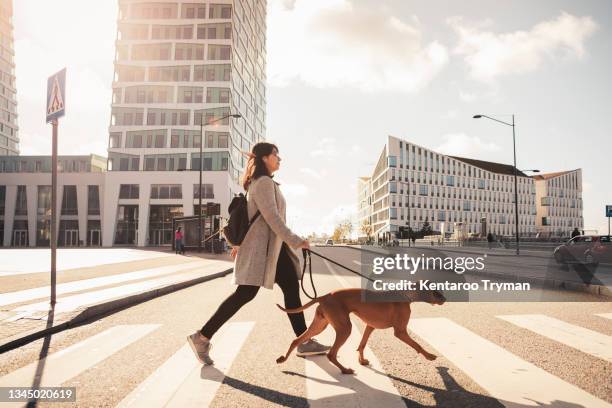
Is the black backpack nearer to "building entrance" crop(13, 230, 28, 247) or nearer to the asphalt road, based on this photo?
the asphalt road

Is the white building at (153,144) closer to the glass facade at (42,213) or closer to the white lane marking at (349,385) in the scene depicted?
the glass facade at (42,213)

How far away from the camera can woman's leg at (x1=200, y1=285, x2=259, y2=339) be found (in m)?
4.17

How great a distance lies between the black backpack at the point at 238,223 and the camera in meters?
4.23

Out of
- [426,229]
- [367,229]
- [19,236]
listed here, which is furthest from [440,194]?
[19,236]

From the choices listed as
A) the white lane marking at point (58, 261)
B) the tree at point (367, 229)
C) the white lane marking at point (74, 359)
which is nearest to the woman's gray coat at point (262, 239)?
the white lane marking at point (74, 359)

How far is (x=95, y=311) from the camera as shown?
23.6 ft

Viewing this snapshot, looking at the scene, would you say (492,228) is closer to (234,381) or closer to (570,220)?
(570,220)

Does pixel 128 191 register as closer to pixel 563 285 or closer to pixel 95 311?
pixel 95 311

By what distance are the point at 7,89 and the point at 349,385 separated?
4486 inches

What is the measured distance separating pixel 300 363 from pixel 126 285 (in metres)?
7.64

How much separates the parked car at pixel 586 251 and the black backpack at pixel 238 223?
18533 millimetres

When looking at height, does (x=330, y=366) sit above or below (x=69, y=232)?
below

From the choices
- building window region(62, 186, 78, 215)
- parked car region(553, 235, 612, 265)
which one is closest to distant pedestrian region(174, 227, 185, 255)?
parked car region(553, 235, 612, 265)

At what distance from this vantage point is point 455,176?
111562 mm
